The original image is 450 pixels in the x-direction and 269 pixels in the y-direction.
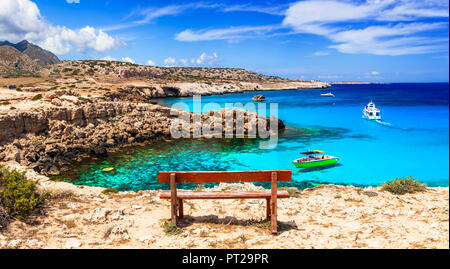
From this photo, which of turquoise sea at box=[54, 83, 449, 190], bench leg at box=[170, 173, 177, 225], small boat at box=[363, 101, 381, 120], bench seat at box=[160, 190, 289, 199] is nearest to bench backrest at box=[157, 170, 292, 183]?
bench leg at box=[170, 173, 177, 225]

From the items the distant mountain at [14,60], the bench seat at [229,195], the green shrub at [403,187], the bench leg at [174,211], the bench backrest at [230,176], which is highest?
the distant mountain at [14,60]

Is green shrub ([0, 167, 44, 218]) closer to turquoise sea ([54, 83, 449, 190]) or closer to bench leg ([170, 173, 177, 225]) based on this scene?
bench leg ([170, 173, 177, 225])

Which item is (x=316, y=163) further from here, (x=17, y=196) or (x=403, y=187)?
(x=17, y=196)

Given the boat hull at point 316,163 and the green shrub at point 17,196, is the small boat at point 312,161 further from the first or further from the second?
the green shrub at point 17,196

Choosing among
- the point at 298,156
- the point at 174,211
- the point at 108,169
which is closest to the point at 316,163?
the point at 298,156

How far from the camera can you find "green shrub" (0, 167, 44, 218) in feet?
17.7

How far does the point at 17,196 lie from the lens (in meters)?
5.70

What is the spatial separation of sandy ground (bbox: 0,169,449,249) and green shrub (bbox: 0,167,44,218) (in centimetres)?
28

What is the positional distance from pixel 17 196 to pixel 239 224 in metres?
4.63

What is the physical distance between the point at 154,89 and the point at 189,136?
51.5m

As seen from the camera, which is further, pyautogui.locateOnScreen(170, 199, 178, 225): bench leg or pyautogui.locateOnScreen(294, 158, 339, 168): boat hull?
pyautogui.locateOnScreen(294, 158, 339, 168): boat hull

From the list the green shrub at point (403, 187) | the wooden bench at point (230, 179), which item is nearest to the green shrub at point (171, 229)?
the wooden bench at point (230, 179)

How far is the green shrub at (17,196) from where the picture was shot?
540 centimetres

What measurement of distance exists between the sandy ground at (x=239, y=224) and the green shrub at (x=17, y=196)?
0.28 meters
